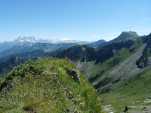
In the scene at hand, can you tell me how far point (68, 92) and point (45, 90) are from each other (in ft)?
3.25

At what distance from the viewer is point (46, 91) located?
1478 cm

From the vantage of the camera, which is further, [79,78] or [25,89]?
[79,78]

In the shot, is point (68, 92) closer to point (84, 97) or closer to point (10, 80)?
point (84, 97)

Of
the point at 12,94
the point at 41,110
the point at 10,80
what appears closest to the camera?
the point at 41,110

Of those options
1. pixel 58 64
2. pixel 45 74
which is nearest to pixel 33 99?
pixel 45 74

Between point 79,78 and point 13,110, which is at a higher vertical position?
point 79,78

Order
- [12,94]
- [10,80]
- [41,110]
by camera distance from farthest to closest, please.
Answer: [10,80]
[12,94]
[41,110]

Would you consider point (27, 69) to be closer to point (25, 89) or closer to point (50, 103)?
point (25, 89)

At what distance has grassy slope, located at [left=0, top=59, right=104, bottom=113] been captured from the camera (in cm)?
1409

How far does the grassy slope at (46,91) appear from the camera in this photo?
14094 millimetres

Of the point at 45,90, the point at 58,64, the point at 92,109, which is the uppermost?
the point at 58,64

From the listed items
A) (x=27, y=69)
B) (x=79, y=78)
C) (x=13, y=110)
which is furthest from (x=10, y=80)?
(x=79, y=78)

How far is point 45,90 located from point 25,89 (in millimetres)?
844

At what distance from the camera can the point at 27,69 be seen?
1608cm
